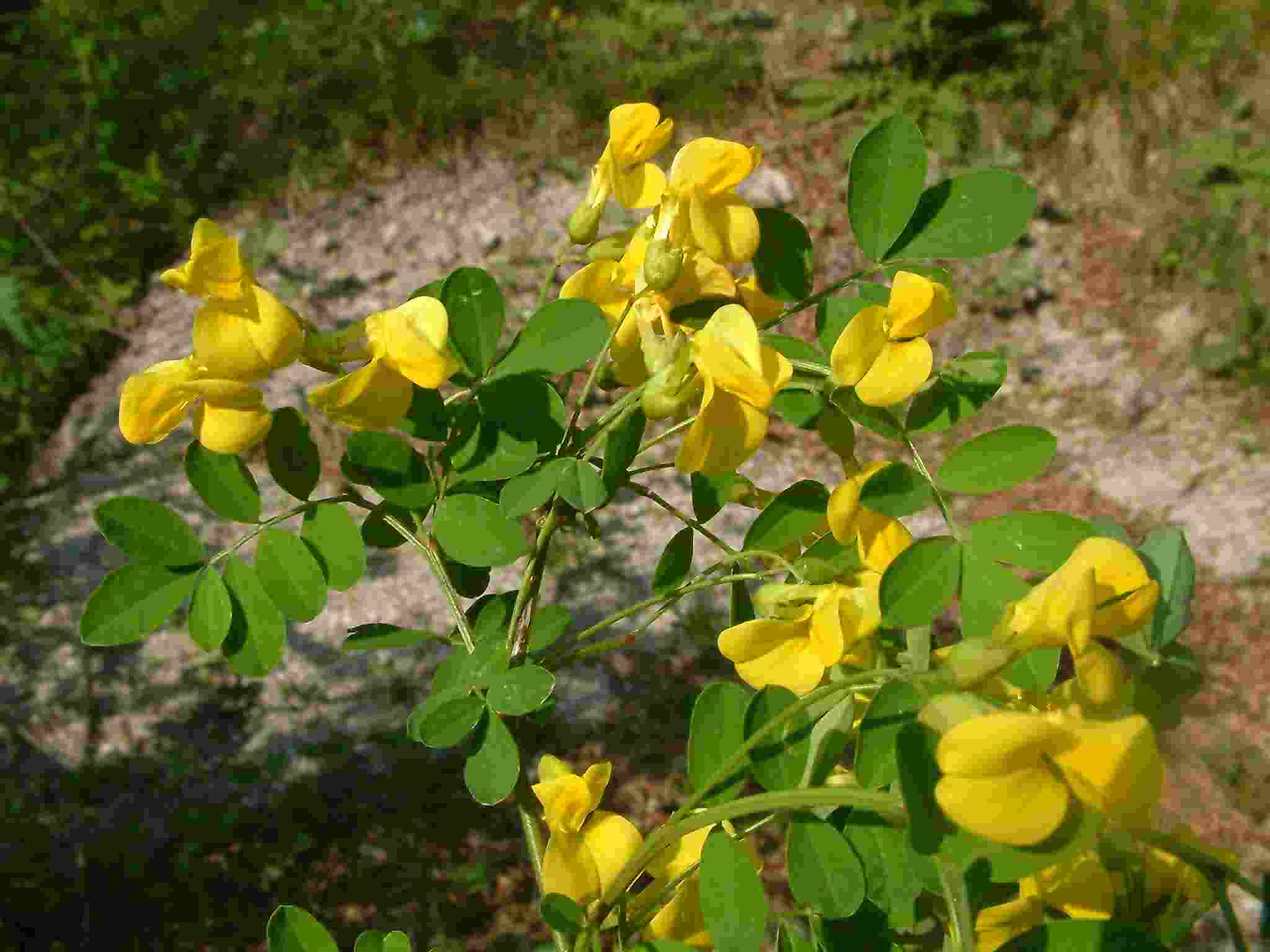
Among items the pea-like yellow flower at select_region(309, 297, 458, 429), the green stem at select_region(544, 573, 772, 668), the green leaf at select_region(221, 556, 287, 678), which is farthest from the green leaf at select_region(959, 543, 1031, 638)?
the green leaf at select_region(221, 556, 287, 678)

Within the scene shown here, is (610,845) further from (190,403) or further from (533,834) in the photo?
(190,403)

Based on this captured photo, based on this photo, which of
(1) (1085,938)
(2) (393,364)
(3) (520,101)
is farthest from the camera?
(3) (520,101)

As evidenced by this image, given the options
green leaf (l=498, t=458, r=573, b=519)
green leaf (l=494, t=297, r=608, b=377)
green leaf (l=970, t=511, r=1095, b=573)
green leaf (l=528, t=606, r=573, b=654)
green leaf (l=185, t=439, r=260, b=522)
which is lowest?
green leaf (l=528, t=606, r=573, b=654)

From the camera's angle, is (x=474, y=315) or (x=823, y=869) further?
(x=474, y=315)

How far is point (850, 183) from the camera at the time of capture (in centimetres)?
70

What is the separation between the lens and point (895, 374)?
58 cm

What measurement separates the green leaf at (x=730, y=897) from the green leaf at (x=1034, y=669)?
0.17 metres

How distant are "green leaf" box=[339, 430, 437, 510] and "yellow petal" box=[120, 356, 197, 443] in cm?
9

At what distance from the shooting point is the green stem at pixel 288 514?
→ 664mm

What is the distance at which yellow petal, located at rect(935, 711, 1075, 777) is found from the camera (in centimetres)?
38

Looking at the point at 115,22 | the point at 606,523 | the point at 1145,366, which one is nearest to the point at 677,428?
the point at 606,523

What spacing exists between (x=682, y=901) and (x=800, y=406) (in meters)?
0.29

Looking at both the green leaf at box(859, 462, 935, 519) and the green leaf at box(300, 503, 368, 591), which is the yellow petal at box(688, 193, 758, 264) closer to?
the green leaf at box(859, 462, 935, 519)

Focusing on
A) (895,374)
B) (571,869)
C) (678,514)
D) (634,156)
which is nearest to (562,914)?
(571,869)
